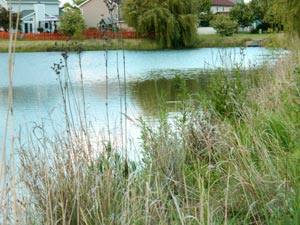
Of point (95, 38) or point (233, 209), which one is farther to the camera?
point (95, 38)

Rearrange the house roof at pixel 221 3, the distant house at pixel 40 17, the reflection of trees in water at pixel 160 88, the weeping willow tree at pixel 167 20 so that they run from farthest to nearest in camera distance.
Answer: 1. the house roof at pixel 221 3
2. the distant house at pixel 40 17
3. the weeping willow tree at pixel 167 20
4. the reflection of trees in water at pixel 160 88

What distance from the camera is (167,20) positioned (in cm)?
3141

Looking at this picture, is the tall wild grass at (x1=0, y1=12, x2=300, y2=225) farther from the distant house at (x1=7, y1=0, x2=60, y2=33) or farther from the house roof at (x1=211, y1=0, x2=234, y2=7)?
the house roof at (x1=211, y1=0, x2=234, y2=7)

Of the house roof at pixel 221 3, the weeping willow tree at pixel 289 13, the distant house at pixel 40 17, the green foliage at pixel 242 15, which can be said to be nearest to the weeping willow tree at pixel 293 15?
the weeping willow tree at pixel 289 13

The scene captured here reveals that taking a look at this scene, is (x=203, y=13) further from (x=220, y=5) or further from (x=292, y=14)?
(x=292, y=14)

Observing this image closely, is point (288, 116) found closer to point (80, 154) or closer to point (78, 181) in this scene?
point (80, 154)

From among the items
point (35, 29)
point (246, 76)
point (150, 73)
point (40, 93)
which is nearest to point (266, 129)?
point (246, 76)

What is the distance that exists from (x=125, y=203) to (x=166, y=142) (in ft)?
4.63

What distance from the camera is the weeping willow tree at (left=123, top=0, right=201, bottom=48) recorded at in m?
31.7

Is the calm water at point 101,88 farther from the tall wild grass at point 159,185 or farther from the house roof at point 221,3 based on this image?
the house roof at point 221,3

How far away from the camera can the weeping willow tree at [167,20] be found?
104ft

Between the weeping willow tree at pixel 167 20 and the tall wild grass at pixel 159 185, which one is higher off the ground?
the weeping willow tree at pixel 167 20

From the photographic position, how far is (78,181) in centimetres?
303

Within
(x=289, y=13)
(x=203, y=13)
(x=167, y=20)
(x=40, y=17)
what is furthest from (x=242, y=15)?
(x=289, y=13)
